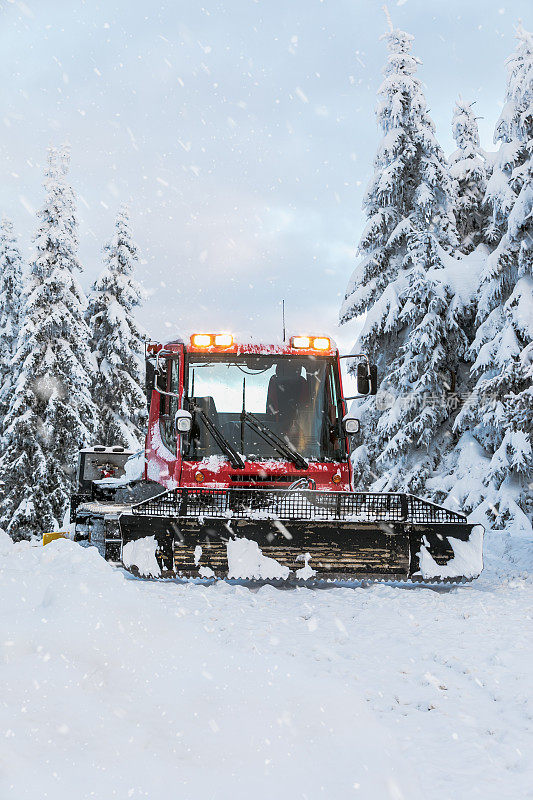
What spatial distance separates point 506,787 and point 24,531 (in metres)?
23.8

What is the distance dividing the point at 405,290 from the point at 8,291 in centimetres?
2074

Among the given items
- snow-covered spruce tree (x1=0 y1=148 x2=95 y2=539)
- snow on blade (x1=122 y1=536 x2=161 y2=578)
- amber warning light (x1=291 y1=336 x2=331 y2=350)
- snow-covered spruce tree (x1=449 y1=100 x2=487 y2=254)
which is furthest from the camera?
snow-covered spruce tree (x1=0 y1=148 x2=95 y2=539)

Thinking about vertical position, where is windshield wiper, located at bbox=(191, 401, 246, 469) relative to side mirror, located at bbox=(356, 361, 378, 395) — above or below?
below

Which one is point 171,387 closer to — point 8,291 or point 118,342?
point 118,342

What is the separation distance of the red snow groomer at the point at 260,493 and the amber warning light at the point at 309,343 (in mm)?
14

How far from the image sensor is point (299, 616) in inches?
253

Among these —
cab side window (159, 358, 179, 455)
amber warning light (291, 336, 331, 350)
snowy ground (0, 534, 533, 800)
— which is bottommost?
snowy ground (0, 534, 533, 800)

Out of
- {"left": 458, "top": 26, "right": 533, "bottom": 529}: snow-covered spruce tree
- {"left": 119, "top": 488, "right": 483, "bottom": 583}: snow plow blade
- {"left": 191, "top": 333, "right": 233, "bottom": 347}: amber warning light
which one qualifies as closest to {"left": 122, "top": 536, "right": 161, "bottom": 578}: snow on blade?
{"left": 119, "top": 488, "right": 483, "bottom": 583}: snow plow blade

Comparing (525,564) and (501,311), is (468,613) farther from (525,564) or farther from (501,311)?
(501,311)

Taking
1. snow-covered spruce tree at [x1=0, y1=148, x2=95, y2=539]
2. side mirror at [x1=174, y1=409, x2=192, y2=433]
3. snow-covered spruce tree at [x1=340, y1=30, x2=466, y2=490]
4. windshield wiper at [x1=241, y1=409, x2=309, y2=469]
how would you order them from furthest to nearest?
snow-covered spruce tree at [x1=0, y1=148, x2=95, y2=539] → snow-covered spruce tree at [x1=340, y1=30, x2=466, y2=490] → windshield wiper at [x1=241, y1=409, x2=309, y2=469] → side mirror at [x1=174, y1=409, x2=192, y2=433]

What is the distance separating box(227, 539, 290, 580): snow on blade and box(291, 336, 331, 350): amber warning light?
3089mm

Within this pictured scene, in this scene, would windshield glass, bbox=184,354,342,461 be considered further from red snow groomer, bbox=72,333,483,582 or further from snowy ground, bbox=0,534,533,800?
snowy ground, bbox=0,534,533,800

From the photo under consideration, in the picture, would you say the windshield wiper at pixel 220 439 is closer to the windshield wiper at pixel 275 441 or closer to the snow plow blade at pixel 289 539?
the windshield wiper at pixel 275 441

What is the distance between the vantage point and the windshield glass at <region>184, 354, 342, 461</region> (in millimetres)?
9281
